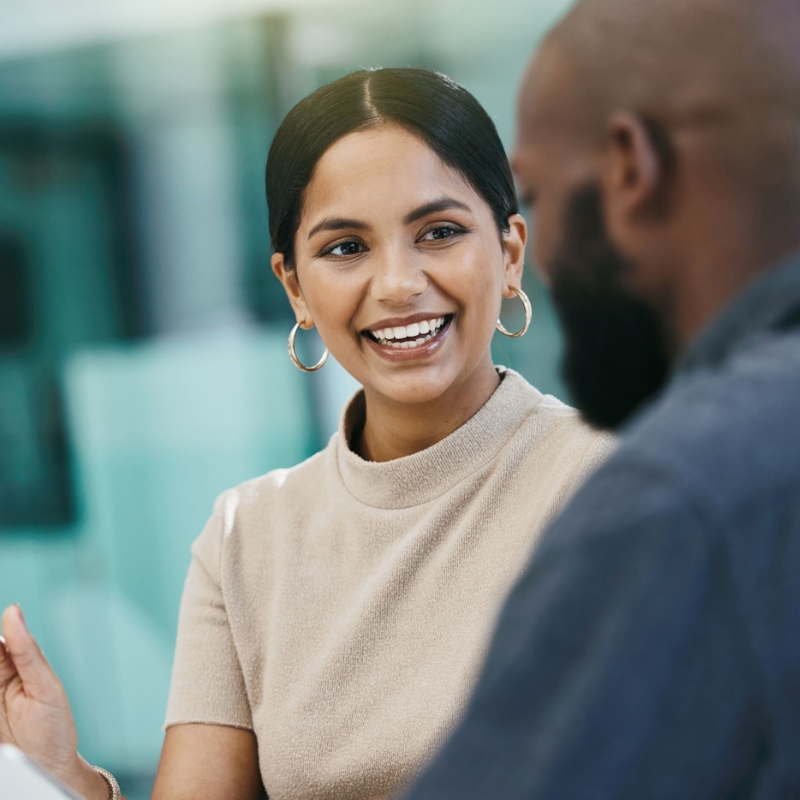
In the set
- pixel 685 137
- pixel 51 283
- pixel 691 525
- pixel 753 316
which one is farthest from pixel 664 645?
pixel 51 283

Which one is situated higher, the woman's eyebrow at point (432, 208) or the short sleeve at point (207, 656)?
the woman's eyebrow at point (432, 208)

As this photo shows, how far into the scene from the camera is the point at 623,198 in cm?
71

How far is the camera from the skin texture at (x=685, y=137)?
2.19 feet

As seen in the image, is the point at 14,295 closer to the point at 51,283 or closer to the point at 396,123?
the point at 51,283

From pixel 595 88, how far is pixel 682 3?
0.07 metres

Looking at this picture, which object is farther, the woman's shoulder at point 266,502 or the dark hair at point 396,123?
the woman's shoulder at point 266,502

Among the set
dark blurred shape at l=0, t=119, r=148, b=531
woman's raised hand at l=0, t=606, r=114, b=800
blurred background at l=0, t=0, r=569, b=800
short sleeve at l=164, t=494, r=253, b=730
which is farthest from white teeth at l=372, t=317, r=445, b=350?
dark blurred shape at l=0, t=119, r=148, b=531

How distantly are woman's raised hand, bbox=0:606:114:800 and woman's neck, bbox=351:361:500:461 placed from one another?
54 centimetres

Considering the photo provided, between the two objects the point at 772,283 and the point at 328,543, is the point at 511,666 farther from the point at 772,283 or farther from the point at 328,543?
the point at 328,543

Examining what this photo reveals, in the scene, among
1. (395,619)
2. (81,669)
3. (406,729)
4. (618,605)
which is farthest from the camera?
(81,669)

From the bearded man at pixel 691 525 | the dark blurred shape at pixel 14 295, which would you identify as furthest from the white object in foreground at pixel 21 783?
the dark blurred shape at pixel 14 295

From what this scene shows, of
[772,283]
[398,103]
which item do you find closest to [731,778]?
[772,283]

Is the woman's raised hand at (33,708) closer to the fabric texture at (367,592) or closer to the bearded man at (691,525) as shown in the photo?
the fabric texture at (367,592)

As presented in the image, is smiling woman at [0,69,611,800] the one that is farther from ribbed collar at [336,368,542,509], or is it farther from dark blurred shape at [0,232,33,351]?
dark blurred shape at [0,232,33,351]
